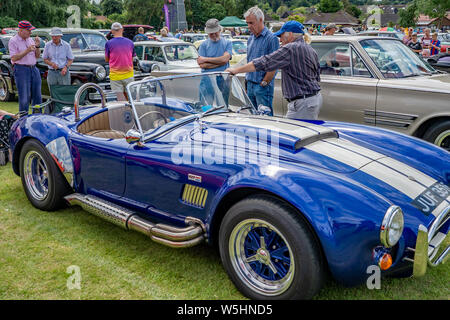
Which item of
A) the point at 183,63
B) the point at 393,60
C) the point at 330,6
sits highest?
the point at 330,6

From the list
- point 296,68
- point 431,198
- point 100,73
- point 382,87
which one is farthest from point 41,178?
point 100,73

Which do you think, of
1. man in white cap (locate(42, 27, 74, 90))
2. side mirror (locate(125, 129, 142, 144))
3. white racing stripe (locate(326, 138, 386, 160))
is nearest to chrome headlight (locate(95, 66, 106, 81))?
man in white cap (locate(42, 27, 74, 90))

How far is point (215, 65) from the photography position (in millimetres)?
5602

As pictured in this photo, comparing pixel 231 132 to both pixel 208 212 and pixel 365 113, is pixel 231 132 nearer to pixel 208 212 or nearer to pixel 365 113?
pixel 208 212

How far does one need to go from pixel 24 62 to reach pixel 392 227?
279 inches

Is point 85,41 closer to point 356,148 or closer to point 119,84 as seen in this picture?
point 119,84

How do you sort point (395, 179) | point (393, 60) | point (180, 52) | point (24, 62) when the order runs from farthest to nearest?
point (180, 52), point (24, 62), point (393, 60), point (395, 179)

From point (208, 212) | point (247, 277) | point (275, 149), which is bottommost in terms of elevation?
point (247, 277)

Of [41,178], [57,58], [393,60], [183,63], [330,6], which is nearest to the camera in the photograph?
[41,178]

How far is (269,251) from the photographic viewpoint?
2.51 m

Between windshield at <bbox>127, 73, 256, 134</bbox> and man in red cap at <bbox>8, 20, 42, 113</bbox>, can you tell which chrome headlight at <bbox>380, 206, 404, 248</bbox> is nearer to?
windshield at <bbox>127, 73, 256, 134</bbox>
